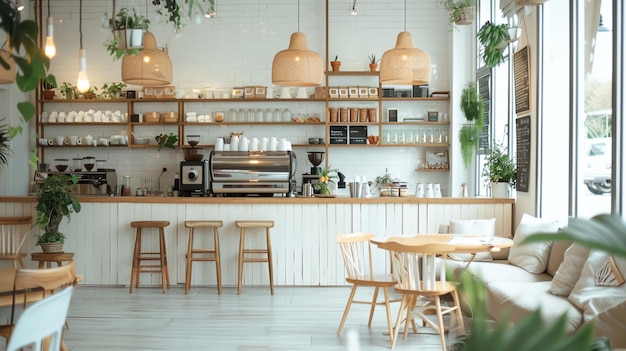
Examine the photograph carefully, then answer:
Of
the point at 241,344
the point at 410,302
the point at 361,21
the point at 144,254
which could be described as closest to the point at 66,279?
the point at 241,344

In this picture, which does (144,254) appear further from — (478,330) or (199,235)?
(478,330)

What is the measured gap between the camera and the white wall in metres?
10.4

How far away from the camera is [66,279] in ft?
12.2

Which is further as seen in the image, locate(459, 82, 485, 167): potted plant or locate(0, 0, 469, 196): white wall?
locate(0, 0, 469, 196): white wall

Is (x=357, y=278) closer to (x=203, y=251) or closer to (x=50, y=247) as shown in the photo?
(x=203, y=251)

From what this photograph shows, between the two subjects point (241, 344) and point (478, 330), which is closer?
point (478, 330)

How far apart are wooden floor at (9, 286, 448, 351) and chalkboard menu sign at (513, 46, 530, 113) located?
2516 millimetres

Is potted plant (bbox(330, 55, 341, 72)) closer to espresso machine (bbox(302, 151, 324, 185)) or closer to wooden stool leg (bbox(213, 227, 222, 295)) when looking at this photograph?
espresso machine (bbox(302, 151, 324, 185))

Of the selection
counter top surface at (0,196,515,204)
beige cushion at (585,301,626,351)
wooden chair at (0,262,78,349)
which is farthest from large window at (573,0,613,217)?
wooden chair at (0,262,78,349)

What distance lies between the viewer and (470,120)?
30.8 feet

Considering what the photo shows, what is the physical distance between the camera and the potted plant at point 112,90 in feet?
33.7

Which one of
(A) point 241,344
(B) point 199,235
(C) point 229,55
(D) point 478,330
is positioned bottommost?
(A) point 241,344

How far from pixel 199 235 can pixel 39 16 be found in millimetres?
4873

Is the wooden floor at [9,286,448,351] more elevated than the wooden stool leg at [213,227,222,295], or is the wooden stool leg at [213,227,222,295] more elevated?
the wooden stool leg at [213,227,222,295]
